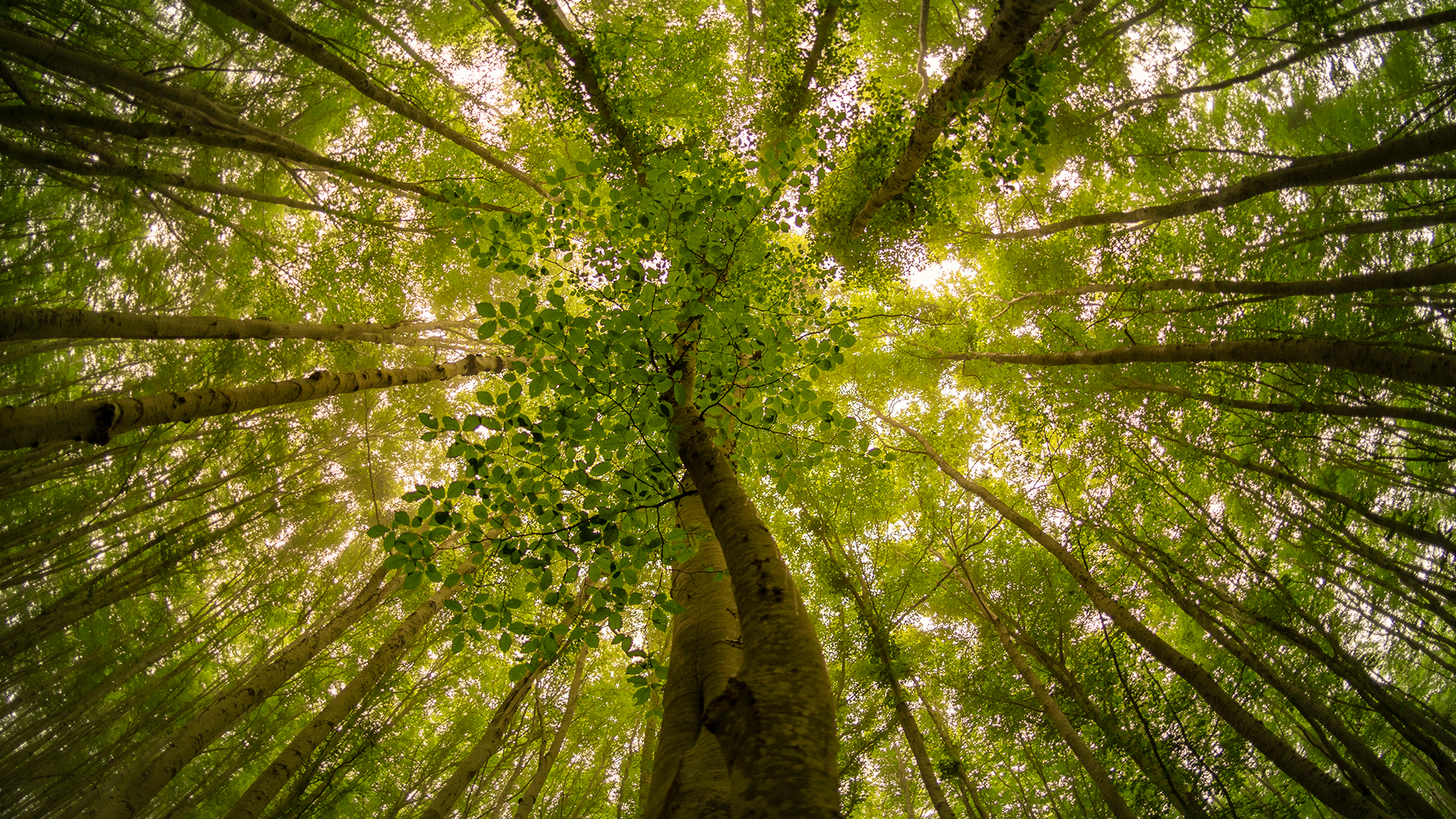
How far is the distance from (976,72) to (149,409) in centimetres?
618

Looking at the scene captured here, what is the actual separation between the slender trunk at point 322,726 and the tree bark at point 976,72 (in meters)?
5.91

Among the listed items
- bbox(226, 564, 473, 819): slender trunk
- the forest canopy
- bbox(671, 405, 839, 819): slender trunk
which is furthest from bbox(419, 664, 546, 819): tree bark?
Result: bbox(671, 405, 839, 819): slender trunk

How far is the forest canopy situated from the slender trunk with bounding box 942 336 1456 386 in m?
0.04

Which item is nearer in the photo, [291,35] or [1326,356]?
[1326,356]

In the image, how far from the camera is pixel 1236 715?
4.71m

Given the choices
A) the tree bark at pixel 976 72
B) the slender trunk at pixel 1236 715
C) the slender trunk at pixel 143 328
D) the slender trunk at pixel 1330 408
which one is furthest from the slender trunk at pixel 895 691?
the slender trunk at pixel 143 328

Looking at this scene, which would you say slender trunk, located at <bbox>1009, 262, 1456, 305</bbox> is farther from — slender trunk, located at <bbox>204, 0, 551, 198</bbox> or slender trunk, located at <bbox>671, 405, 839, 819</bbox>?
slender trunk, located at <bbox>204, 0, 551, 198</bbox>

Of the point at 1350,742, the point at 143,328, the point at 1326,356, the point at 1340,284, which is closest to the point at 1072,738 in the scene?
the point at 1350,742

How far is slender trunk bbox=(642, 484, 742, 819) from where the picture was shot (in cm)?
243

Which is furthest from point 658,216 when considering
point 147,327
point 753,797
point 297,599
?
point 297,599

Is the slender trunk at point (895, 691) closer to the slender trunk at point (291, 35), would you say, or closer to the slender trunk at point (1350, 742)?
the slender trunk at point (1350, 742)

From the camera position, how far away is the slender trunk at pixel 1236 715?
380 cm

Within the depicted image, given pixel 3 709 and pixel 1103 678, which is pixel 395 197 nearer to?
pixel 3 709

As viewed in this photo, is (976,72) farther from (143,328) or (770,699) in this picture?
(143,328)
